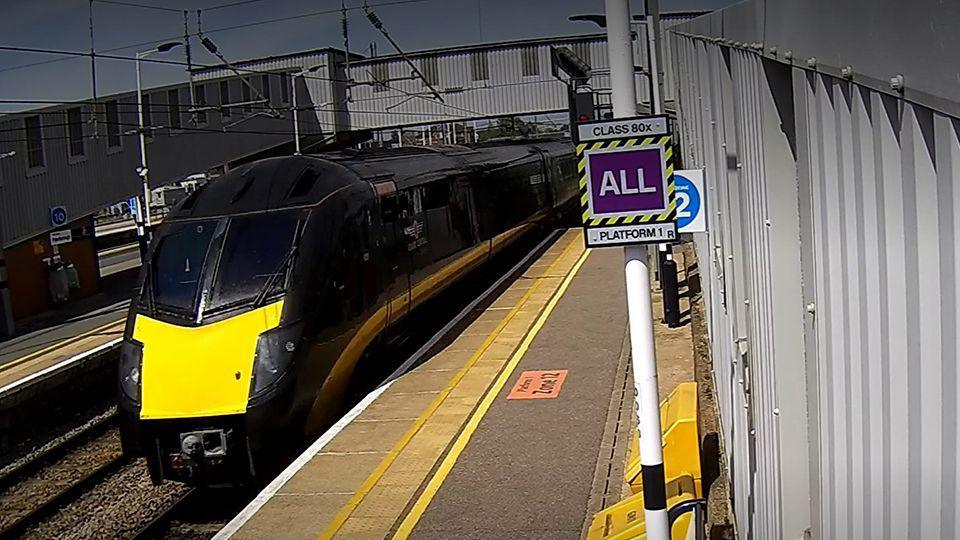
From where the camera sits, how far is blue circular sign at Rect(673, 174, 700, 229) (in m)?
7.54

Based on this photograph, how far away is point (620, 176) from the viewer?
5715mm

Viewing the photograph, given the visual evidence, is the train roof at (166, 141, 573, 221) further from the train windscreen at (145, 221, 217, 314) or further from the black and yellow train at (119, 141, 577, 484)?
the train windscreen at (145, 221, 217, 314)

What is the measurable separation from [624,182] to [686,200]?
6.56ft

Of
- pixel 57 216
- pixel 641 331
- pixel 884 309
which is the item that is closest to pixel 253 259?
pixel 641 331

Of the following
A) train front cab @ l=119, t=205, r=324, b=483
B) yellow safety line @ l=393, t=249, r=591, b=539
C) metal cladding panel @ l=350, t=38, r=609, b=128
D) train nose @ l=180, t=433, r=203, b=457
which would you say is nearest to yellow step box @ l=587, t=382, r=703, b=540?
yellow safety line @ l=393, t=249, r=591, b=539

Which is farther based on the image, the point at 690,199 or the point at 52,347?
the point at 52,347

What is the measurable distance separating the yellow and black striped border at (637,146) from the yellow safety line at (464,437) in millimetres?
3737

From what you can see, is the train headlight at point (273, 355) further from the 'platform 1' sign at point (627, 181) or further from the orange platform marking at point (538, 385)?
the 'platform 1' sign at point (627, 181)

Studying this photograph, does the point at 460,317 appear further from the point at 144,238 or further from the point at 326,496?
the point at 144,238

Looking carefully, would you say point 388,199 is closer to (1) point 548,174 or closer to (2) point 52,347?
(2) point 52,347

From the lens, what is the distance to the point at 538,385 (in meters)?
12.7

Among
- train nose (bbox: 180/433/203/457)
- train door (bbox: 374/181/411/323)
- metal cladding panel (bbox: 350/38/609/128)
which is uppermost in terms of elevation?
metal cladding panel (bbox: 350/38/609/128)

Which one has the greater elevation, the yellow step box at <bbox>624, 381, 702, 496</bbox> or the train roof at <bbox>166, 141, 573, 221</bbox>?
the train roof at <bbox>166, 141, 573, 221</bbox>

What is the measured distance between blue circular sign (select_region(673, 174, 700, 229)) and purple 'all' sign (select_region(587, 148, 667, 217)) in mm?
1857
